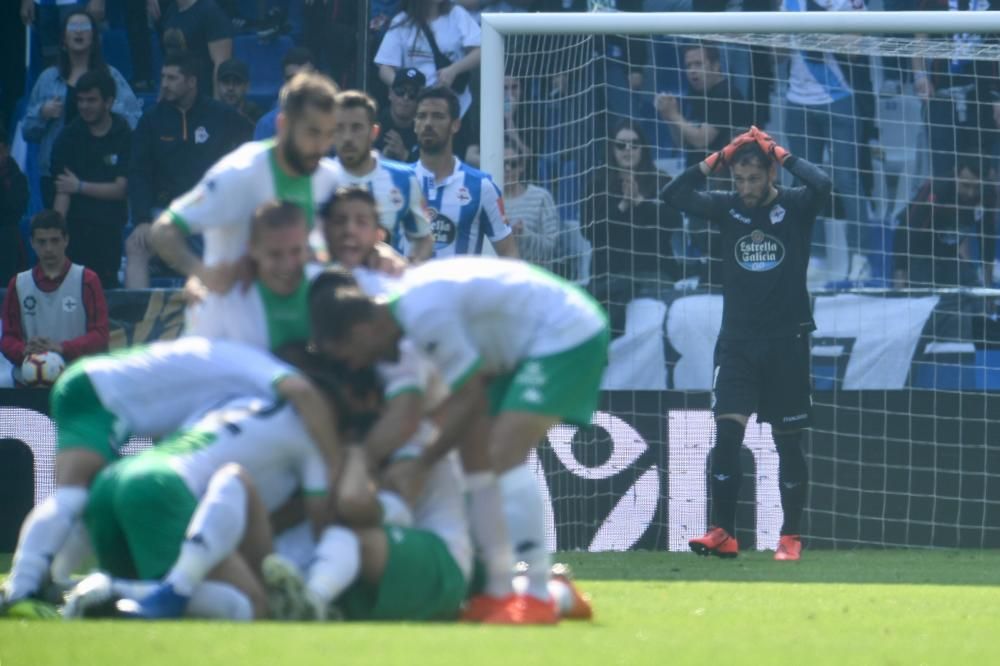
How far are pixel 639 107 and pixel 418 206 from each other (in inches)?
151

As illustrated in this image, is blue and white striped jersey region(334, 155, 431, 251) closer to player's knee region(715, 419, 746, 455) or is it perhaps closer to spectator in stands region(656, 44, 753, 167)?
player's knee region(715, 419, 746, 455)

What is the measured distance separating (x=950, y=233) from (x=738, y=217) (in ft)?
8.11

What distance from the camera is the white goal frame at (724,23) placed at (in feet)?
33.2

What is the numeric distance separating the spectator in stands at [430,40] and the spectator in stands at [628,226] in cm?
141

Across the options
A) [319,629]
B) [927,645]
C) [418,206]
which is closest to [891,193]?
[418,206]

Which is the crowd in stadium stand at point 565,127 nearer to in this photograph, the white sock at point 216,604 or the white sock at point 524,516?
the white sock at point 524,516

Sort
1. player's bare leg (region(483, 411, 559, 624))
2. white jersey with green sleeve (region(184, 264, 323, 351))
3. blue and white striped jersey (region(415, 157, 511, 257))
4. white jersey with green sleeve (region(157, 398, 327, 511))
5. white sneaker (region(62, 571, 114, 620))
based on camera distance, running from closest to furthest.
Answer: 1. white sneaker (region(62, 571, 114, 620))
2. white jersey with green sleeve (region(157, 398, 327, 511))
3. player's bare leg (region(483, 411, 559, 624))
4. white jersey with green sleeve (region(184, 264, 323, 351))
5. blue and white striped jersey (region(415, 157, 511, 257))

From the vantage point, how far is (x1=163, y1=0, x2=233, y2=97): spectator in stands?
12.4 m

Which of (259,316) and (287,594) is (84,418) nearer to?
(259,316)

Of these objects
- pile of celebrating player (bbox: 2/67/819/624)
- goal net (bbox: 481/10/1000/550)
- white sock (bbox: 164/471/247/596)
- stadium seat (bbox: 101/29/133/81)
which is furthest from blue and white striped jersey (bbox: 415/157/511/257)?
stadium seat (bbox: 101/29/133/81)

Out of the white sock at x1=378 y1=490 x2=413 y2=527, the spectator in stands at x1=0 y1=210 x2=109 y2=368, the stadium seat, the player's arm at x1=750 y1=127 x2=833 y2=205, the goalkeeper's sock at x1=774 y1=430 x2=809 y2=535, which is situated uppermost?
the stadium seat

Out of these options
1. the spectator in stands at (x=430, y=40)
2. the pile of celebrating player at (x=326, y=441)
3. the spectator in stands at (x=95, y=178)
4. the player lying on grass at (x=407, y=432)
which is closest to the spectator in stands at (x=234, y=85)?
the spectator in stands at (x=95, y=178)

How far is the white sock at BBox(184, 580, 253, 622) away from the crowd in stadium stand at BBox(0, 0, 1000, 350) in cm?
574

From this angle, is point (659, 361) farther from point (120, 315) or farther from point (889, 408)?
point (120, 315)
